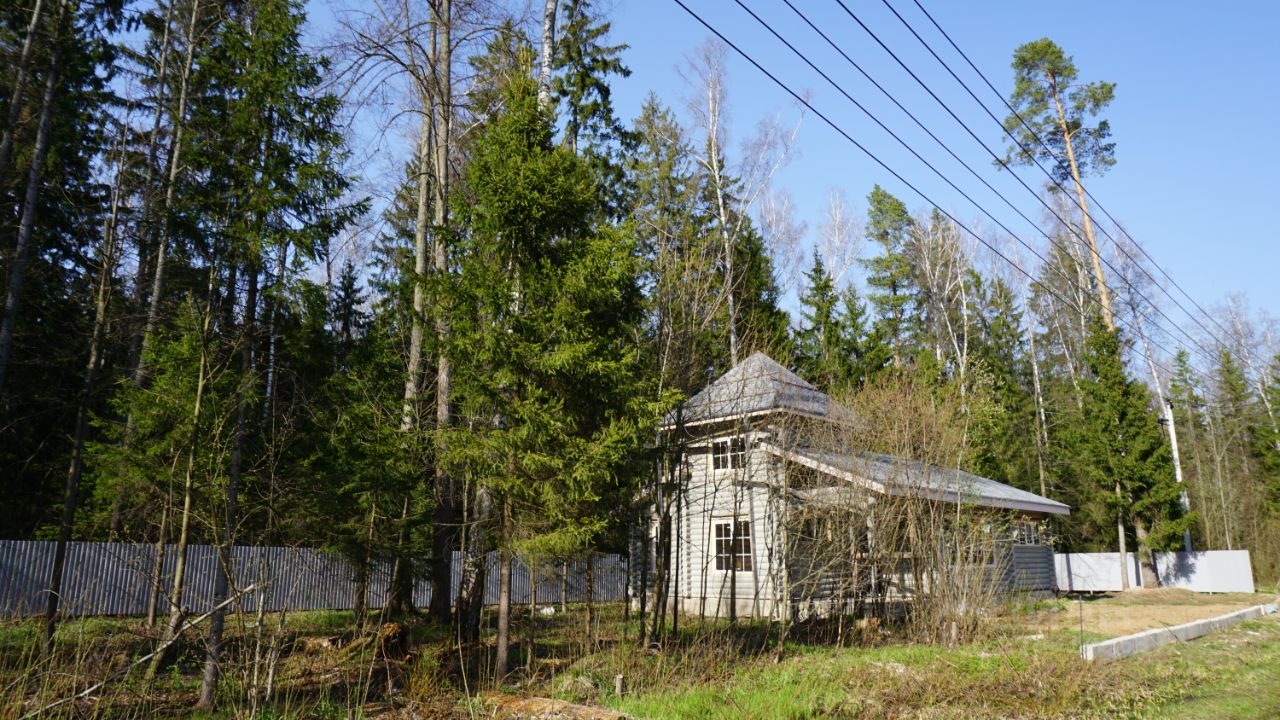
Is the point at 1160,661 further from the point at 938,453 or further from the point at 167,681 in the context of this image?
the point at 167,681

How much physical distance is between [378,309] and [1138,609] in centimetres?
2235

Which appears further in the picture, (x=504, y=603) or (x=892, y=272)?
(x=892, y=272)

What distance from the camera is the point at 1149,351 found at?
3369 centimetres

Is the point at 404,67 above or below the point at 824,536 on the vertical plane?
above

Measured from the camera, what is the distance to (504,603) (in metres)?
9.70

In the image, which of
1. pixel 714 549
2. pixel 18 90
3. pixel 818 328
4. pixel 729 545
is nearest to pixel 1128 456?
pixel 818 328

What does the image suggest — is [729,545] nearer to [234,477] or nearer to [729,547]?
[729,547]

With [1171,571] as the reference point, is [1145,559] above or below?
above

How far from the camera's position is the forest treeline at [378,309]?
1021cm

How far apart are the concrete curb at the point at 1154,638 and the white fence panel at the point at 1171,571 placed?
11.5 meters

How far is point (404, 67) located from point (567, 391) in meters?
8.05

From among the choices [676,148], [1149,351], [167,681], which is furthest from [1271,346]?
[167,681]

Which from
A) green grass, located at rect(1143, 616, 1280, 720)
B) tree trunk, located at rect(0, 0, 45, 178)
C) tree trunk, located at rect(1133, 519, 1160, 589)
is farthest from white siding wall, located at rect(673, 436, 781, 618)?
tree trunk, located at rect(1133, 519, 1160, 589)

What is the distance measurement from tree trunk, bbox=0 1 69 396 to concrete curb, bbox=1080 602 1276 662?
56.5 feet
